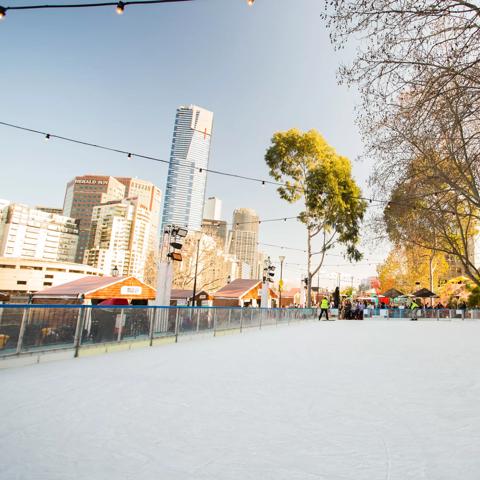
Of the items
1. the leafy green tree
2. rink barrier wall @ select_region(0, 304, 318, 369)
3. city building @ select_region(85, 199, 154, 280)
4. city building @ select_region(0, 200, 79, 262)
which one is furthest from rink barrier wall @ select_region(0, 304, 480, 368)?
city building @ select_region(0, 200, 79, 262)

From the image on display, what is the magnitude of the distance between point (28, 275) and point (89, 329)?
102853 millimetres

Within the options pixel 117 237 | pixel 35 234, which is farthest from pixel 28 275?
pixel 35 234

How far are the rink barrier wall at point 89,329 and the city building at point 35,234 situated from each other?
6873 inches

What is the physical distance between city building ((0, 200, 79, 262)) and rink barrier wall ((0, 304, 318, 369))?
17456cm

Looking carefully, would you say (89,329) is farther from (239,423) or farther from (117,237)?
(117,237)

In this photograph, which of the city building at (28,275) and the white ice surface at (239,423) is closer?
the white ice surface at (239,423)

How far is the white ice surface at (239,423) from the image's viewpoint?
2232 millimetres

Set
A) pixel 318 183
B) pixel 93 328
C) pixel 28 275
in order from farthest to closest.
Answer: pixel 28 275
pixel 318 183
pixel 93 328

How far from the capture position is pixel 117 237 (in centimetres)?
17488

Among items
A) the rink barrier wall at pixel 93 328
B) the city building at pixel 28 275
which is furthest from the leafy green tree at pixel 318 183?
the city building at pixel 28 275

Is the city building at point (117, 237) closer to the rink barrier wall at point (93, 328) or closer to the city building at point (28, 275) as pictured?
the city building at point (28, 275)

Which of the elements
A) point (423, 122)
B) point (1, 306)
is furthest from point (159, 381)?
point (423, 122)

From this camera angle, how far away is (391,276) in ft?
159

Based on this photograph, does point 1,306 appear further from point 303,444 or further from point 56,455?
point 303,444
